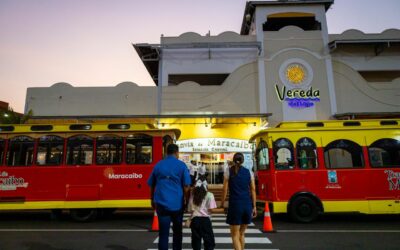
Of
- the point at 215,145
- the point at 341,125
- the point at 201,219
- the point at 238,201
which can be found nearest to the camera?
the point at 201,219

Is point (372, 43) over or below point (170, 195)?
over

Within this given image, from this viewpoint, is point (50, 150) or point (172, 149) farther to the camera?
point (50, 150)

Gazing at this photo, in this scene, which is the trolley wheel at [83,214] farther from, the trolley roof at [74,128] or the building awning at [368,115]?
the building awning at [368,115]

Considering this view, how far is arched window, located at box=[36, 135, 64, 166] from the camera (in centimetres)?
1077

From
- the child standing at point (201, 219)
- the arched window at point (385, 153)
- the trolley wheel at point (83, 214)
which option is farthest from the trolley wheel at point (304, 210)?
the trolley wheel at point (83, 214)

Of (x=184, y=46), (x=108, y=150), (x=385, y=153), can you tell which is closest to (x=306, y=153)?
(x=385, y=153)

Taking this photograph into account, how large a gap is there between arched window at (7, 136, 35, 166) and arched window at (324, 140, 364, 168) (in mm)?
11024

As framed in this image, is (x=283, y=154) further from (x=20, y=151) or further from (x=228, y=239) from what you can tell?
(x=20, y=151)

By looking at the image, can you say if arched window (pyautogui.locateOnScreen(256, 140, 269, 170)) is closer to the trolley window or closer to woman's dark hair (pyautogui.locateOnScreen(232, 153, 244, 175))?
the trolley window

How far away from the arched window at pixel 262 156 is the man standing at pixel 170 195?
6403 millimetres

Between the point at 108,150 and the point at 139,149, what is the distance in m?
1.20

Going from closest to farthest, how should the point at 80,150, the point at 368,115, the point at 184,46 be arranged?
1. the point at 80,150
2. the point at 368,115
3. the point at 184,46

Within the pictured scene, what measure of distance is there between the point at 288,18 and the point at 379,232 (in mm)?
20198

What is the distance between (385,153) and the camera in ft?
33.0
